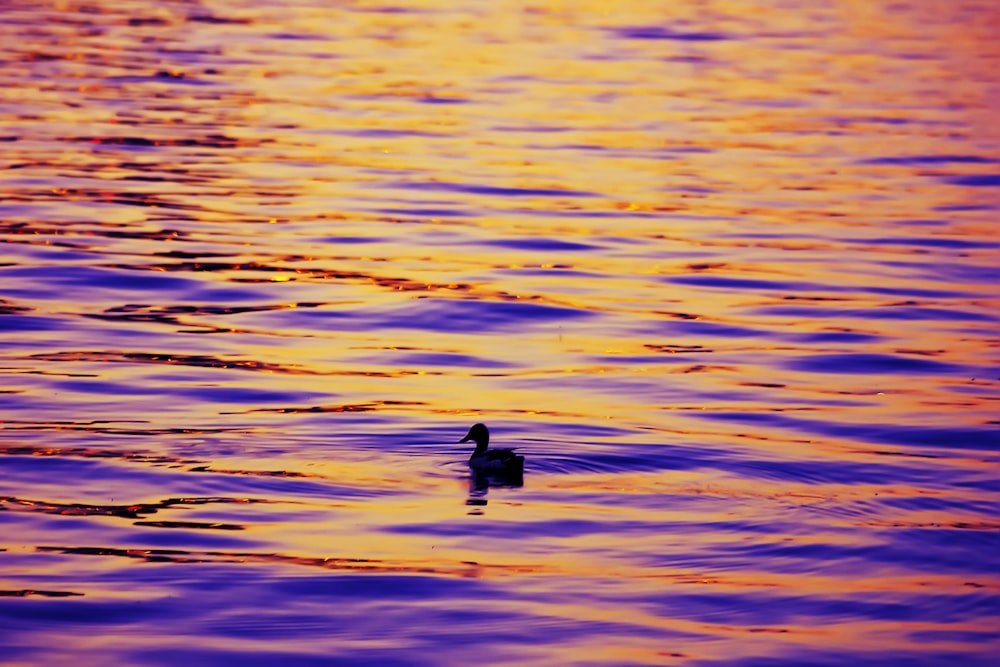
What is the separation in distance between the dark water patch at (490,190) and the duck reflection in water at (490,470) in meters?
14.6

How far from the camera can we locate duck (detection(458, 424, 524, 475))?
14.6 metres

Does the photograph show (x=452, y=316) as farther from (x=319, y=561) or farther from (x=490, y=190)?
(x=490, y=190)

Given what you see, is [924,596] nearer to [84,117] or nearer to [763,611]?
[763,611]

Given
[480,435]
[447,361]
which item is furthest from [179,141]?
[480,435]

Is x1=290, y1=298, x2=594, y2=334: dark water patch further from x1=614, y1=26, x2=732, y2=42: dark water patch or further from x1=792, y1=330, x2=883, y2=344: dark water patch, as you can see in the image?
x1=614, y1=26, x2=732, y2=42: dark water patch

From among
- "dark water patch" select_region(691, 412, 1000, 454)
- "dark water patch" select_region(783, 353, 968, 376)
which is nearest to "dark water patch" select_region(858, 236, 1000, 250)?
"dark water patch" select_region(783, 353, 968, 376)

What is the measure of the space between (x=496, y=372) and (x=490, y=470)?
4193 millimetres

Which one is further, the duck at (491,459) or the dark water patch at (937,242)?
the dark water patch at (937,242)

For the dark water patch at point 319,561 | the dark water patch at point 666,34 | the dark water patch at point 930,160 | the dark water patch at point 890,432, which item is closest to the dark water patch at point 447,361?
the dark water patch at point 890,432

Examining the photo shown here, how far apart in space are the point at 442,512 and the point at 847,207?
15.4 metres

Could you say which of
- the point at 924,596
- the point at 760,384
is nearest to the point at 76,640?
the point at 924,596

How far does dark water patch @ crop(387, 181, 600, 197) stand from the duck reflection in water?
1458 cm

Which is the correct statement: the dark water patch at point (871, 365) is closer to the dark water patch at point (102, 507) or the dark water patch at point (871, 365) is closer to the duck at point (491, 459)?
the duck at point (491, 459)

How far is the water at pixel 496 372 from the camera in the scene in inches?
487
